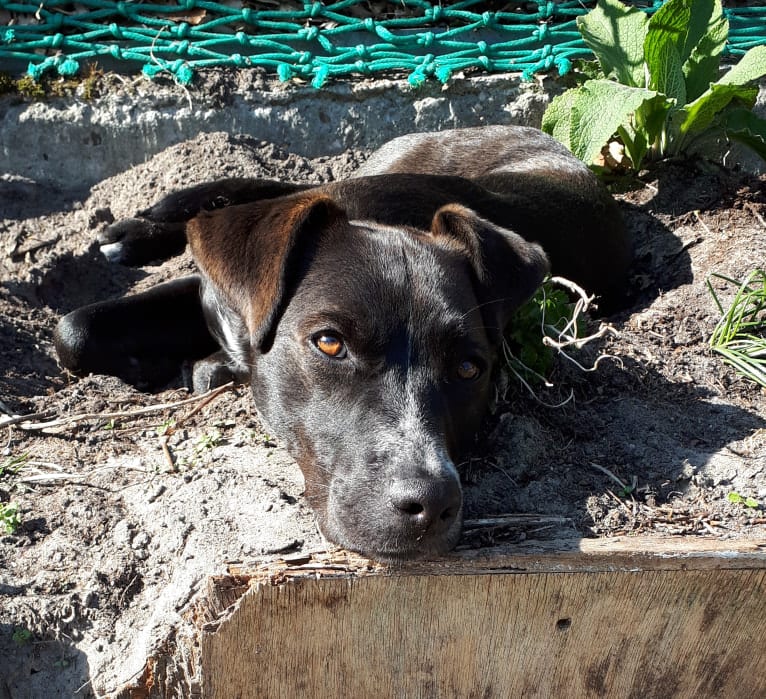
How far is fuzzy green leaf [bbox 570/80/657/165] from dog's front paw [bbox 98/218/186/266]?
2.35 metres

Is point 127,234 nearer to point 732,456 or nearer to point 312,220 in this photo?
point 312,220

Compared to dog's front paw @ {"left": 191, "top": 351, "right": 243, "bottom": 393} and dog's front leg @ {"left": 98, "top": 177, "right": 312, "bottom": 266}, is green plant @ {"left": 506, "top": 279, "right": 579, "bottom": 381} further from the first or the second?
dog's front leg @ {"left": 98, "top": 177, "right": 312, "bottom": 266}

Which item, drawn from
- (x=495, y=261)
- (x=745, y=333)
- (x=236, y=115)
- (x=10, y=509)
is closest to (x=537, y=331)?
(x=495, y=261)

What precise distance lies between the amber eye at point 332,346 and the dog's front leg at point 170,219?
2580 mm

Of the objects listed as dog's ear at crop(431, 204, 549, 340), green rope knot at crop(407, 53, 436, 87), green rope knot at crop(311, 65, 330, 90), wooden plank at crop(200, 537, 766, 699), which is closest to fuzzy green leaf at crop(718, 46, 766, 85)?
green rope knot at crop(407, 53, 436, 87)

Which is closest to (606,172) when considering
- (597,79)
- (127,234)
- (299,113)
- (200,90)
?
(597,79)

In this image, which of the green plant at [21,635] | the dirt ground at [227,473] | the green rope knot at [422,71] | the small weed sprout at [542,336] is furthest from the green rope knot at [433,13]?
the green plant at [21,635]

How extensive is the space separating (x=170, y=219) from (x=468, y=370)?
2.95 meters

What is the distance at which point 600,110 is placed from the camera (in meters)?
5.12

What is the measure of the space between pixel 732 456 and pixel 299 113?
3667 millimetres

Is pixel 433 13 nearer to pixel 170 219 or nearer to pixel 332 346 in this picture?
pixel 170 219

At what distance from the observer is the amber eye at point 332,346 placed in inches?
120

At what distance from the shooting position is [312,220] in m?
3.38

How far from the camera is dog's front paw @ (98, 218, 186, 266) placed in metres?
5.41
